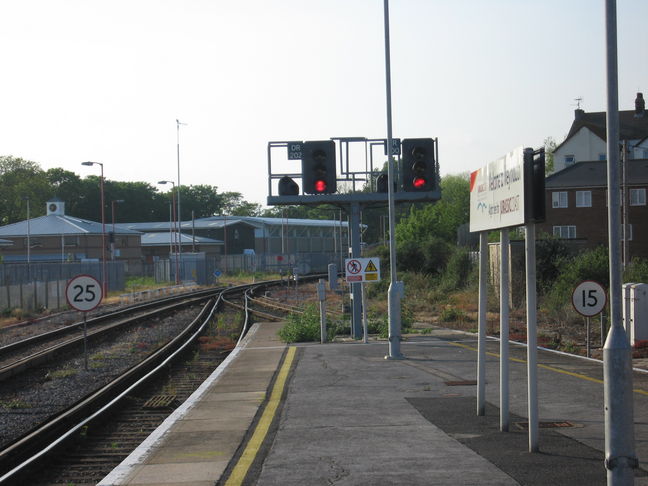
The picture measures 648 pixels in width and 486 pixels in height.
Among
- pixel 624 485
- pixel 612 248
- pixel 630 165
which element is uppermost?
pixel 630 165

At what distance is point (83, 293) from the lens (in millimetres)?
18047

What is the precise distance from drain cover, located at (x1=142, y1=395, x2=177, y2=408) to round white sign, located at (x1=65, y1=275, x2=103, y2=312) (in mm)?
4014

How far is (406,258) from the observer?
183 feet

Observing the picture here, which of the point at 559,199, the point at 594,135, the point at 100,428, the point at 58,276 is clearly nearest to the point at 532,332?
the point at 100,428

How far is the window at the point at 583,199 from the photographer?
194ft

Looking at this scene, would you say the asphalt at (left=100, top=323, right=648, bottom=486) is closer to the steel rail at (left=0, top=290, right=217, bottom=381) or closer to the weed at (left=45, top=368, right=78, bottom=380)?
the weed at (left=45, top=368, right=78, bottom=380)

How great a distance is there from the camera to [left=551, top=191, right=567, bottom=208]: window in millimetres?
59562

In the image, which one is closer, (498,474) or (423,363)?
(498,474)

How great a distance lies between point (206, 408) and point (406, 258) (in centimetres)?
4413

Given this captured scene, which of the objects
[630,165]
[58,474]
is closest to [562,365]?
[58,474]

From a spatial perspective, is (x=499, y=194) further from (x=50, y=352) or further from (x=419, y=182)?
(x=50, y=352)

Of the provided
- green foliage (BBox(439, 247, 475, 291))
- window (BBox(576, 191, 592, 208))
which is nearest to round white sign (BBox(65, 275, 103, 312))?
green foliage (BBox(439, 247, 475, 291))

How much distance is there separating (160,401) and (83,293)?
4.76m

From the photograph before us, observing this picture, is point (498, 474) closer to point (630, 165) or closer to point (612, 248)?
point (612, 248)
